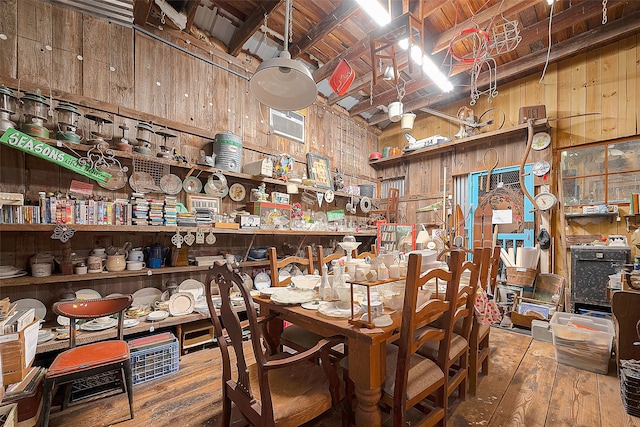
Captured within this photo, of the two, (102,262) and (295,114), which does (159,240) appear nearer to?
(102,262)

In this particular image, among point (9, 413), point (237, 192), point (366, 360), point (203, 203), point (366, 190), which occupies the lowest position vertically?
point (9, 413)

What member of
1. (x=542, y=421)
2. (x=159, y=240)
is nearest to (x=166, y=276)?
(x=159, y=240)

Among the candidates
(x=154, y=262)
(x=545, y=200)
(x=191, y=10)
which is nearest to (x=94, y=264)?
(x=154, y=262)

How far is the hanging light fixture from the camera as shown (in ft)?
5.74

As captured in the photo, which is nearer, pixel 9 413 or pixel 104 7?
pixel 9 413

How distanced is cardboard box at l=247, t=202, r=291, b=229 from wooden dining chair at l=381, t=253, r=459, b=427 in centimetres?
222

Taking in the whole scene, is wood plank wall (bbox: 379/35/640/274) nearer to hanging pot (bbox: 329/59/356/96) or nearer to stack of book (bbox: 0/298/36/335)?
hanging pot (bbox: 329/59/356/96)

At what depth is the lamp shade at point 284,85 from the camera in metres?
1.75

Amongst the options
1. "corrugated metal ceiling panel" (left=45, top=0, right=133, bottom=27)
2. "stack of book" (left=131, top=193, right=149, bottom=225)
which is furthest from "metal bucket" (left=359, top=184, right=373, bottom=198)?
"corrugated metal ceiling panel" (left=45, top=0, right=133, bottom=27)

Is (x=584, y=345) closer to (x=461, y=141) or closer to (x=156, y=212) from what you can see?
(x=461, y=141)

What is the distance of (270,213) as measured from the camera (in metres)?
3.57

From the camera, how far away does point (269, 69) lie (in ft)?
5.78

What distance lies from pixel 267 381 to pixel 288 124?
367cm

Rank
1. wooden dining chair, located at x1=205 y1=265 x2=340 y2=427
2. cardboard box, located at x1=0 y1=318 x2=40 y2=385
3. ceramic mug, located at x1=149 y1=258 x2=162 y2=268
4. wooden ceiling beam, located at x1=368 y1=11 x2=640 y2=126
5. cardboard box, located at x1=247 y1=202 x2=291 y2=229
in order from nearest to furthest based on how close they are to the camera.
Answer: wooden dining chair, located at x1=205 y1=265 x2=340 y2=427 < cardboard box, located at x1=0 y1=318 x2=40 y2=385 < ceramic mug, located at x1=149 y1=258 x2=162 y2=268 < wooden ceiling beam, located at x1=368 y1=11 x2=640 y2=126 < cardboard box, located at x1=247 y1=202 x2=291 y2=229
